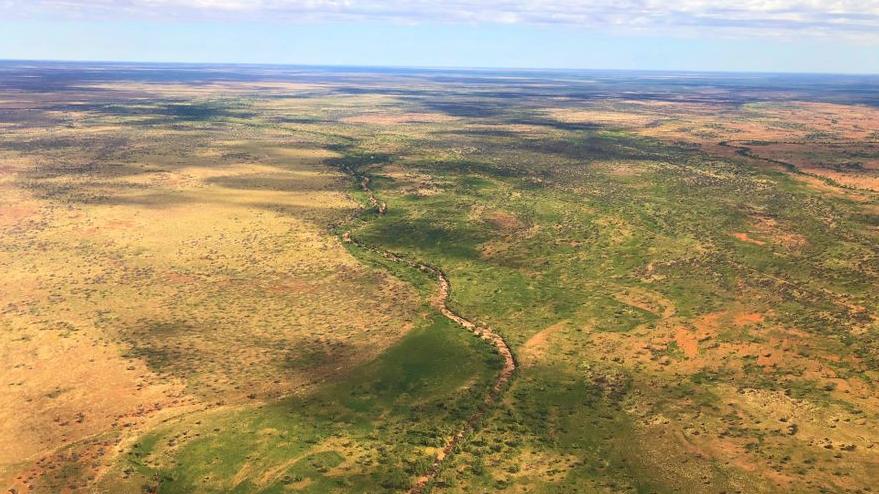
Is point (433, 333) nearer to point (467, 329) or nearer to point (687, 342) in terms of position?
point (467, 329)

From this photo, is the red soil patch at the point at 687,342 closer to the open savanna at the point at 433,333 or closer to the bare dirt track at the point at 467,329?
the open savanna at the point at 433,333

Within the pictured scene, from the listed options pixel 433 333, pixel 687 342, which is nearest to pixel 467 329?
pixel 433 333

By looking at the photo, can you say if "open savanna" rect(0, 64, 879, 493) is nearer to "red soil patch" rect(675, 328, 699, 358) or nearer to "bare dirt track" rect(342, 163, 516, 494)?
"red soil patch" rect(675, 328, 699, 358)

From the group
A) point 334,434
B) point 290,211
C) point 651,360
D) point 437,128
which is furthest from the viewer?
point 437,128

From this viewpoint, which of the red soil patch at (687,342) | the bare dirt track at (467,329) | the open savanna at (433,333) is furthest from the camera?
the red soil patch at (687,342)

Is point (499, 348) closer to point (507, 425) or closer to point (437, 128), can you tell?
point (507, 425)

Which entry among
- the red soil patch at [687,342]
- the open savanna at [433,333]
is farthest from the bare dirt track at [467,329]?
the red soil patch at [687,342]

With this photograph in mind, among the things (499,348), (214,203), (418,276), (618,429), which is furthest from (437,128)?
(618,429)
